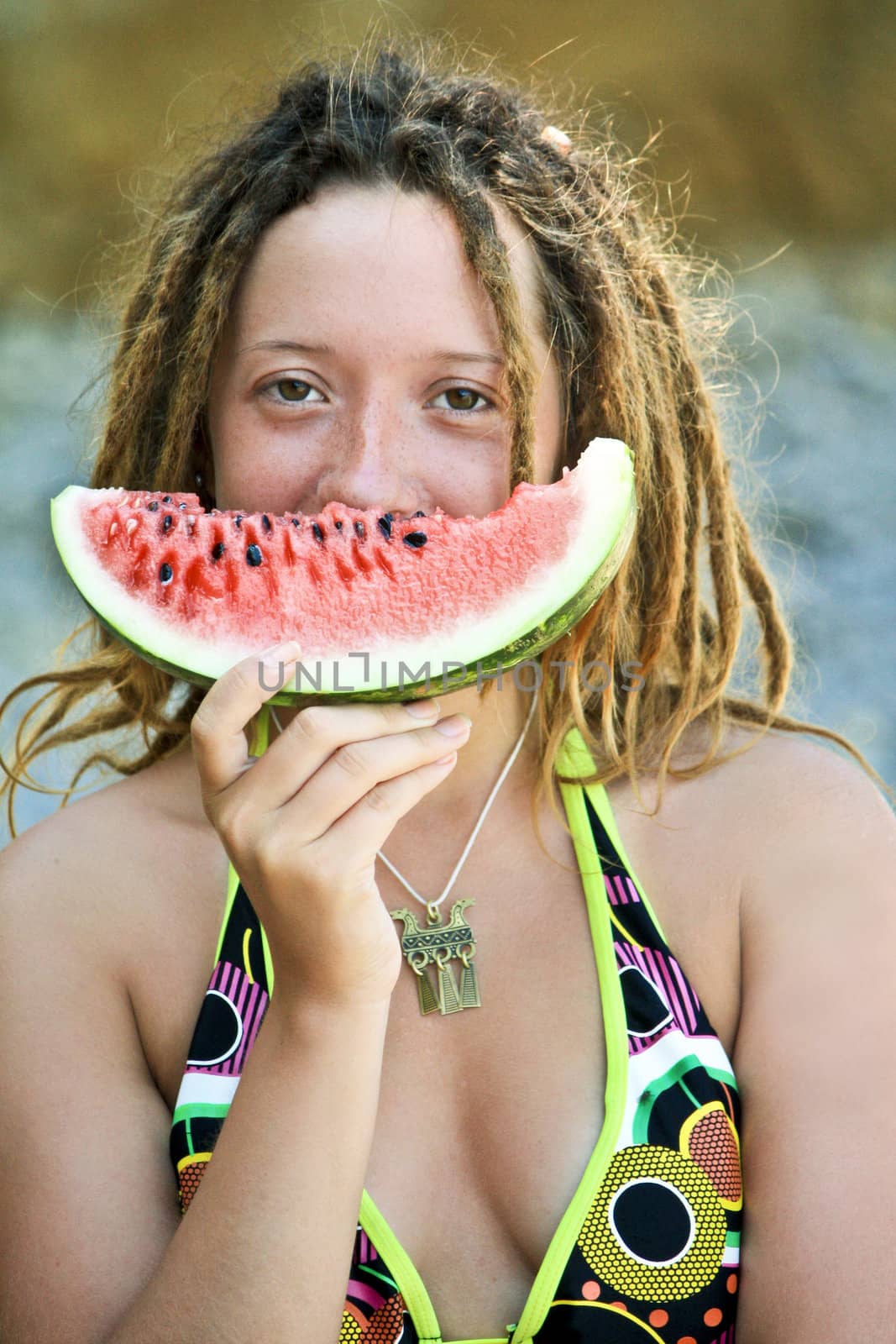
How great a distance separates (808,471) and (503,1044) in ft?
13.2

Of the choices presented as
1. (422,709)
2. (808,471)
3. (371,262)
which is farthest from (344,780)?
(808,471)

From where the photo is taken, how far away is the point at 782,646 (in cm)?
271

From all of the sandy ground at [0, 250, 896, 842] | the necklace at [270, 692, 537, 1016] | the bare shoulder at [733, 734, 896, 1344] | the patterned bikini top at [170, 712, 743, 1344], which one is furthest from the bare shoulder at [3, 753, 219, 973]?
the sandy ground at [0, 250, 896, 842]

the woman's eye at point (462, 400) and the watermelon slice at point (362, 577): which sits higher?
the woman's eye at point (462, 400)

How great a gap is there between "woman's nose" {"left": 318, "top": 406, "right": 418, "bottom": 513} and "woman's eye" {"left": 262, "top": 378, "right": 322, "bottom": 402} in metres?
0.12

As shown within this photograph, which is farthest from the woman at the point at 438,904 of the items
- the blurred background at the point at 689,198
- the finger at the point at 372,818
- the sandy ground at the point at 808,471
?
the sandy ground at the point at 808,471

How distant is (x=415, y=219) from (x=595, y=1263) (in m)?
1.62

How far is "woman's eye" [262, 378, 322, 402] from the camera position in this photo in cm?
208

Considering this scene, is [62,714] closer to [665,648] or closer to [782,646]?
[665,648]

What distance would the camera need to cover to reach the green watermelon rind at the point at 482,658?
1.68m

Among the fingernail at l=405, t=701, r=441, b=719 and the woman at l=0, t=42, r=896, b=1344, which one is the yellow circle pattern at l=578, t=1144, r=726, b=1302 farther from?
the fingernail at l=405, t=701, r=441, b=719

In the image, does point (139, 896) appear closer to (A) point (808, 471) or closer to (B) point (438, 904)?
(B) point (438, 904)

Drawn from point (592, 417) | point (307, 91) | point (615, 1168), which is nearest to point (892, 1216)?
point (615, 1168)

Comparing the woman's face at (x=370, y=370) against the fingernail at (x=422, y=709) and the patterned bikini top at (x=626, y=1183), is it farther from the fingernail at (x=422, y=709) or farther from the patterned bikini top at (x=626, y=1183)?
the patterned bikini top at (x=626, y=1183)
